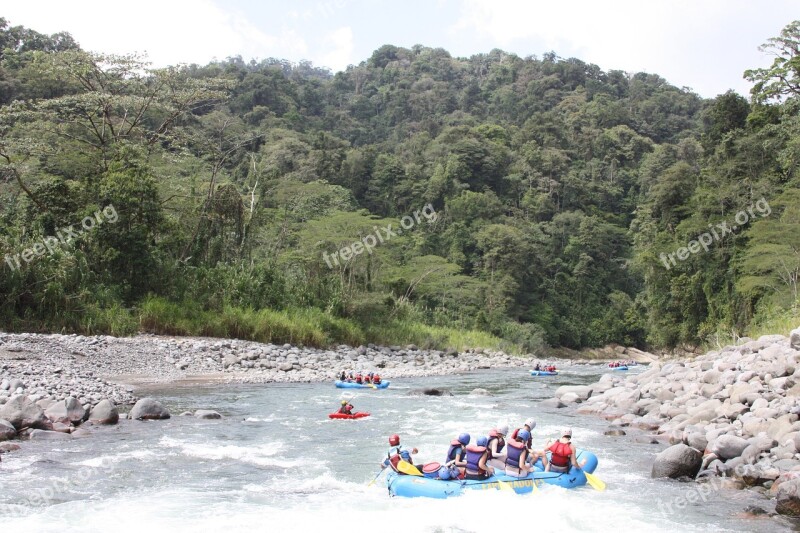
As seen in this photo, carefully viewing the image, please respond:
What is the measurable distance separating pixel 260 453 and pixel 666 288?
30619mm

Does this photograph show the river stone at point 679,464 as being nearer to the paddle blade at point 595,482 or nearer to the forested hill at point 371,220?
the paddle blade at point 595,482

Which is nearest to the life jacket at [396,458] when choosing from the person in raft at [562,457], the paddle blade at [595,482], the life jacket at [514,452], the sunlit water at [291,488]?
the sunlit water at [291,488]

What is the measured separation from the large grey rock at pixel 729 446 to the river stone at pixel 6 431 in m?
9.74

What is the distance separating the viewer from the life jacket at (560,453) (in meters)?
8.85

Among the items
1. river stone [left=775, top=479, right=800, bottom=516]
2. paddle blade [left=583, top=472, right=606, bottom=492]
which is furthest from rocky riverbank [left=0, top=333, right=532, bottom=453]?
river stone [left=775, top=479, right=800, bottom=516]

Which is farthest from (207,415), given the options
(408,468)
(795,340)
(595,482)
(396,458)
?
(795,340)

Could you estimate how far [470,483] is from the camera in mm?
8312

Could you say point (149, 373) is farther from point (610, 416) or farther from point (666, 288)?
point (666, 288)

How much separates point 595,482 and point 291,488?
3.75m

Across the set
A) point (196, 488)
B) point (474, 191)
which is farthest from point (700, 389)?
point (474, 191)

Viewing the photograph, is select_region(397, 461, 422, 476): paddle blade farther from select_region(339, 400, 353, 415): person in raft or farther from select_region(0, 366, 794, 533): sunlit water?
select_region(339, 400, 353, 415): person in raft

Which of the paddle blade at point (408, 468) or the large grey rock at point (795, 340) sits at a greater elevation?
the large grey rock at point (795, 340)

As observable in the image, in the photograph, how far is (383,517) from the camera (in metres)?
7.50

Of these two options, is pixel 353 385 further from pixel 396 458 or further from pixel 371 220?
pixel 371 220
